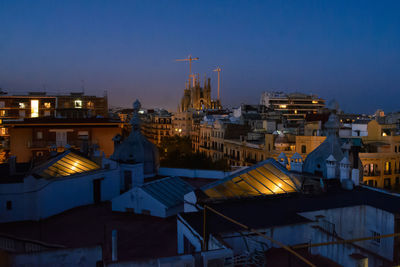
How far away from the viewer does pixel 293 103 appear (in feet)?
457

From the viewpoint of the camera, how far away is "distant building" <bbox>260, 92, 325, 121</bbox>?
452 feet

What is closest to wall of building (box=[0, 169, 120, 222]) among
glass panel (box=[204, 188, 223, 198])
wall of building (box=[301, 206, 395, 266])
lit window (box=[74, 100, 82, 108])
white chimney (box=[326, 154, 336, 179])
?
glass panel (box=[204, 188, 223, 198])

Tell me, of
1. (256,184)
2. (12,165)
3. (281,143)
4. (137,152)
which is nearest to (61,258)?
(256,184)

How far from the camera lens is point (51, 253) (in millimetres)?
12445

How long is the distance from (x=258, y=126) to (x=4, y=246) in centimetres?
7025

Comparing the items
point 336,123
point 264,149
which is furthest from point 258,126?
point 336,123

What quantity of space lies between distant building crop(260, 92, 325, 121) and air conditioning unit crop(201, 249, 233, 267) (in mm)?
129051

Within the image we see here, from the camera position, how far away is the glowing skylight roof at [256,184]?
1783 centimetres

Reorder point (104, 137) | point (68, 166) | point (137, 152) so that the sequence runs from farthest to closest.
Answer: point (104, 137) < point (137, 152) < point (68, 166)

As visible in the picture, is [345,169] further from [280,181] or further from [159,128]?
[159,128]

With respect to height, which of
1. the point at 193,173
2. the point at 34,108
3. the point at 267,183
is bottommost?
the point at 193,173

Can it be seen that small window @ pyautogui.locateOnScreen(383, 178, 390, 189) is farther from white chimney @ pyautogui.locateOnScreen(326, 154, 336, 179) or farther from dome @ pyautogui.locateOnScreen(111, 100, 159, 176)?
dome @ pyautogui.locateOnScreen(111, 100, 159, 176)

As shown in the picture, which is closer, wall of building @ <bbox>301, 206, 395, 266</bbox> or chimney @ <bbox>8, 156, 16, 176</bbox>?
wall of building @ <bbox>301, 206, 395, 266</bbox>

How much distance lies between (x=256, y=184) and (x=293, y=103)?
413ft
